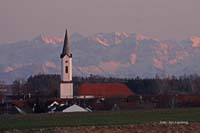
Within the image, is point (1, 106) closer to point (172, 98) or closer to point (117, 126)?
point (172, 98)

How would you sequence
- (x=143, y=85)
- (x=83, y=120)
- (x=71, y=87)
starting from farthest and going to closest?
(x=143, y=85) → (x=71, y=87) → (x=83, y=120)

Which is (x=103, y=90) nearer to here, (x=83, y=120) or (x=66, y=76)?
(x=66, y=76)

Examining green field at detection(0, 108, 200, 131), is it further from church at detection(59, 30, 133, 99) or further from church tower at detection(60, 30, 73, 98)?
church tower at detection(60, 30, 73, 98)

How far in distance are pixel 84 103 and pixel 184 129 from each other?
2741 inches

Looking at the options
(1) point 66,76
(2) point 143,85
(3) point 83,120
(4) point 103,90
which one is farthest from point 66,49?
→ (3) point 83,120

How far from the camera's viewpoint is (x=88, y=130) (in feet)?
143

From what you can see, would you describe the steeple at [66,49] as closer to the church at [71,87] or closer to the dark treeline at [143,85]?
the church at [71,87]

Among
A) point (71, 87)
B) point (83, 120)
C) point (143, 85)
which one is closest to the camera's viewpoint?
point (83, 120)

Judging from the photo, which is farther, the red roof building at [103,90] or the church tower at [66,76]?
the red roof building at [103,90]

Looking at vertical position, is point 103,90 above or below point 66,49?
below

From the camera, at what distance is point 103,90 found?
5837 inches

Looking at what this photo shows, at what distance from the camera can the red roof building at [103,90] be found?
5748 inches

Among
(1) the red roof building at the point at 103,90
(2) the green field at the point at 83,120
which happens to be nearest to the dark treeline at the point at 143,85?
(1) the red roof building at the point at 103,90

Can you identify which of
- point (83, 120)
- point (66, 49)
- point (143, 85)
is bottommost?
point (83, 120)
